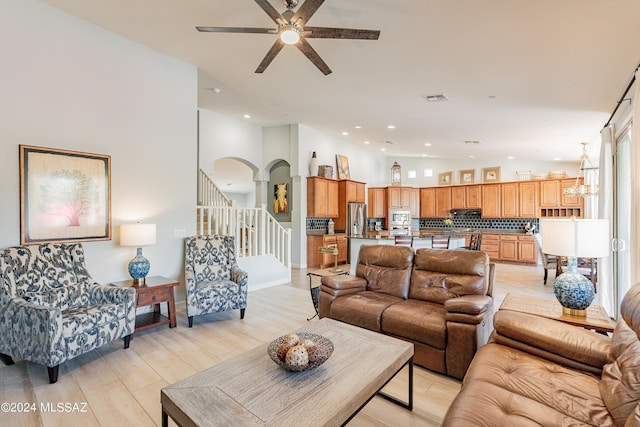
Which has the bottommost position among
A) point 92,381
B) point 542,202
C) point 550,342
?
point 92,381

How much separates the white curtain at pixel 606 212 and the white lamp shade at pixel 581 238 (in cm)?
258

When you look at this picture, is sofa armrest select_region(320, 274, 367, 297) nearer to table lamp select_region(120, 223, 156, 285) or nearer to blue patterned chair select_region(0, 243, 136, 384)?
blue patterned chair select_region(0, 243, 136, 384)

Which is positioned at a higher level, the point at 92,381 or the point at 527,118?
the point at 527,118

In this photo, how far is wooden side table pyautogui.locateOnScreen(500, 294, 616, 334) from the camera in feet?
7.02

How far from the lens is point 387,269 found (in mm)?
3508

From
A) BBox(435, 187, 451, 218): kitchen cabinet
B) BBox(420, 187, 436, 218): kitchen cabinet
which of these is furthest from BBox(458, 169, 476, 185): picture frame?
BBox(420, 187, 436, 218): kitchen cabinet

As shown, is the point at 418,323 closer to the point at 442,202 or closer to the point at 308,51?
the point at 308,51

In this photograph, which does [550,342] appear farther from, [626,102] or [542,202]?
[542,202]

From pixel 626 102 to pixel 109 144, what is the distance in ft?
21.1

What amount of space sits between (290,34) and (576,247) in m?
2.79

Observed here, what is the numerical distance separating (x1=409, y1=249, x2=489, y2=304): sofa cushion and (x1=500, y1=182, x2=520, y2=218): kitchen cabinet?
6.99m

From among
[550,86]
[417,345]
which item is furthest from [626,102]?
[417,345]

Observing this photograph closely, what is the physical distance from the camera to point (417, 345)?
2631mm

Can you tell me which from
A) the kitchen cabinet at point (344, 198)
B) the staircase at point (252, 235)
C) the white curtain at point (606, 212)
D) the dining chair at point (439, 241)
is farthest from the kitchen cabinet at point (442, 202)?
the staircase at point (252, 235)
